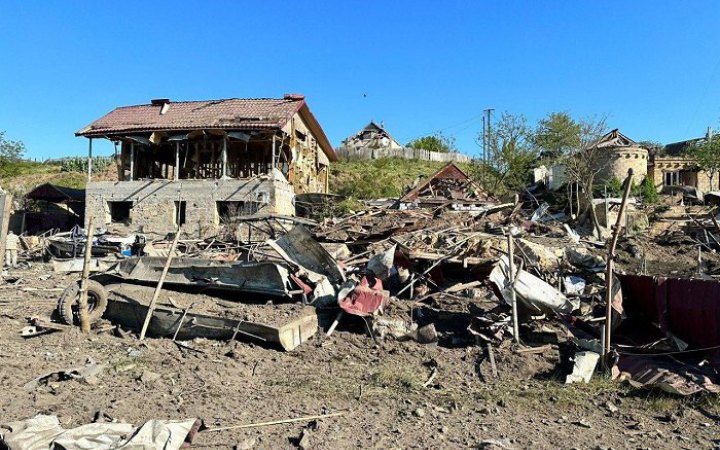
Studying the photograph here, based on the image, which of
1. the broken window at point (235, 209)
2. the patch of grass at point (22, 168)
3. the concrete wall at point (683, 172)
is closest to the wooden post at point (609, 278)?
the broken window at point (235, 209)

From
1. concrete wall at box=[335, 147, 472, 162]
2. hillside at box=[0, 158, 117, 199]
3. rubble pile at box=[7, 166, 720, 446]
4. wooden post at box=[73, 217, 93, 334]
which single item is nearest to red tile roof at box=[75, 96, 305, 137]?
rubble pile at box=[7, 166, 720, 446]

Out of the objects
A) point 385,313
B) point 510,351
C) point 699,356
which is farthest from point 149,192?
point 699,356

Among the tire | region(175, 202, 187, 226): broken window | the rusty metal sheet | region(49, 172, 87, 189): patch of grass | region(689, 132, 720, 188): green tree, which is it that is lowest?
the rusty metal sheet

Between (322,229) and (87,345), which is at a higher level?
(322,229)

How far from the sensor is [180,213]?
837 inches

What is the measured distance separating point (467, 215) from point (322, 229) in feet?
18.1

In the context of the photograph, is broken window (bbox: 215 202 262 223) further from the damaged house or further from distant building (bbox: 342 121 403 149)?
distant building (bbox: 342 121 403 149)

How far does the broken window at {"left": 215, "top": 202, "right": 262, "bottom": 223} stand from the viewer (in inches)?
794

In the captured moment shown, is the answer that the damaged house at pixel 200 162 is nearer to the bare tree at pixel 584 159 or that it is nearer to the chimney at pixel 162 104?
the chimney at pixel 162 104

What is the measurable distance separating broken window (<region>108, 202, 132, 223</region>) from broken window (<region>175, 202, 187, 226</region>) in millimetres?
2261

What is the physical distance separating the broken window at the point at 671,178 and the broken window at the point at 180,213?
33971 mm

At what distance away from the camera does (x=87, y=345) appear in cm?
841

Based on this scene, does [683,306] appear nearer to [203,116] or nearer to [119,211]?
[203,116]

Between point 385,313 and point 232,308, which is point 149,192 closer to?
point 232,308
